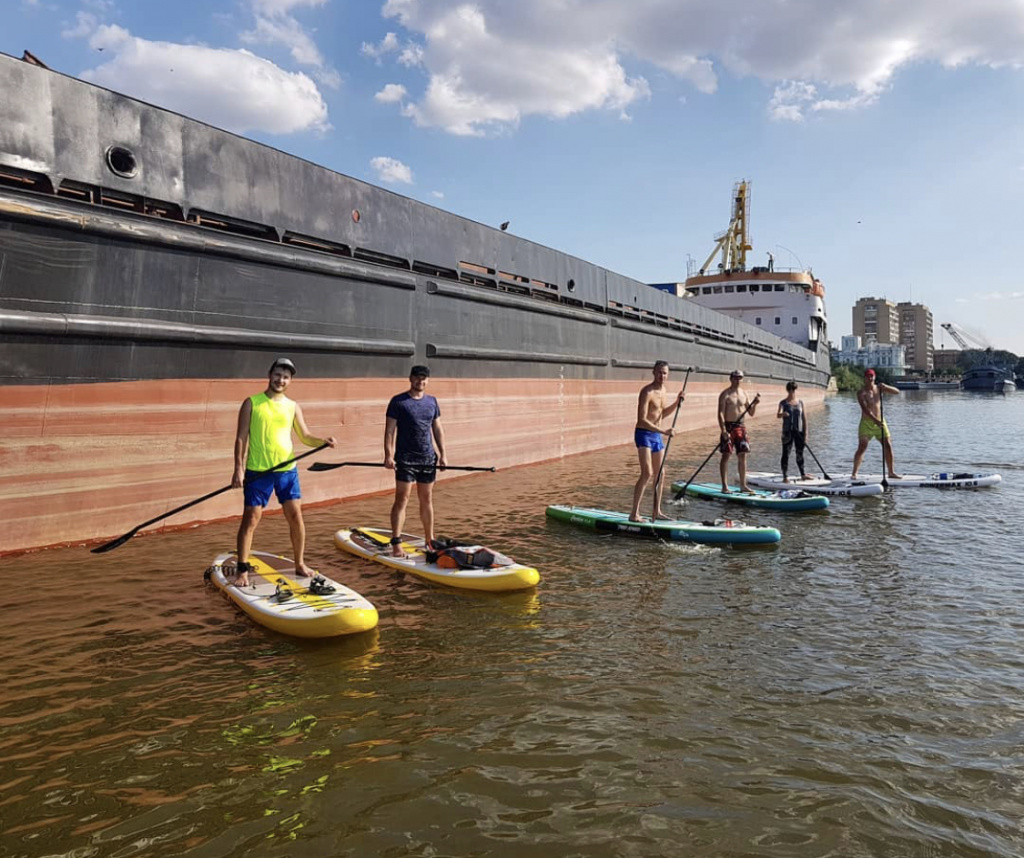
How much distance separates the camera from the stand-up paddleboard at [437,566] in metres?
5.55

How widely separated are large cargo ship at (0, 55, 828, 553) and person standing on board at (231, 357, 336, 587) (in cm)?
263

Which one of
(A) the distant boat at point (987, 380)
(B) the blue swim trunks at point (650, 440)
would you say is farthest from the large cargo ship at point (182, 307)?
(A) the distant boat at point (987, 380)

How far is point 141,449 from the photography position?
280 inches

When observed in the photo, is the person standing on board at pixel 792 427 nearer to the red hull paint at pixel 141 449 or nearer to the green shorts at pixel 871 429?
the green shorts at pixel 871 429

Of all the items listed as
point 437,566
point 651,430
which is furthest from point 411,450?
point 651,430

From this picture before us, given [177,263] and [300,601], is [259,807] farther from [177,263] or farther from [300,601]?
[177,263]

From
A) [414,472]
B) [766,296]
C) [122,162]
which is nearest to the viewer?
[414,472]

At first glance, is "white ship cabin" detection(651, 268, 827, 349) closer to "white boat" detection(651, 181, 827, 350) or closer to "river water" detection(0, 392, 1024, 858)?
"white boat" detection(651, 181, 827, 350)

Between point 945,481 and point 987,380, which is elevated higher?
point 987,380

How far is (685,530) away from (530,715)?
4463 millimetres

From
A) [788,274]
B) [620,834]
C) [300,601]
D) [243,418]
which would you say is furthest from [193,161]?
[788,274]

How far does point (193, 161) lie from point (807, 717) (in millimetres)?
8140

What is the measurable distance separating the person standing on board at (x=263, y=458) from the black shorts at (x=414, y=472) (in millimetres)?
1034

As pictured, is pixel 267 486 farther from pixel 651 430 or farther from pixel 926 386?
pixel 926 386
